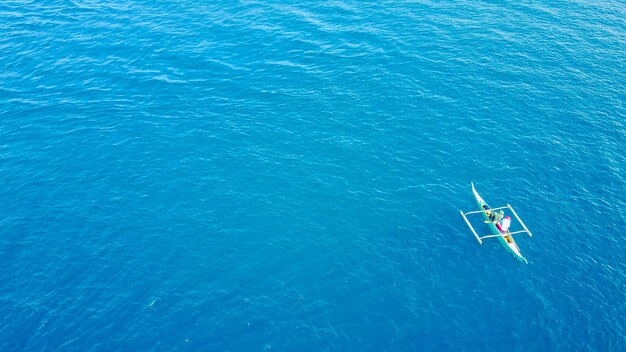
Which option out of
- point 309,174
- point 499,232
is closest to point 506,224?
point 499,232

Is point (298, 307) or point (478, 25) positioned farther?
point (478, 25)

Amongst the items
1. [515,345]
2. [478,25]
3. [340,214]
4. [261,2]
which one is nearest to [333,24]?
[261,2]

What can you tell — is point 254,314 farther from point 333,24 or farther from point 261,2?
point 261,2

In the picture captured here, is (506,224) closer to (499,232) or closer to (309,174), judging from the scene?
(499,232)

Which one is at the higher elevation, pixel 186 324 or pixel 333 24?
pixel 333 24

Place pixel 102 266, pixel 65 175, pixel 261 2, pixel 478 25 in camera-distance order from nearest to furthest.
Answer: pixel 102 266 → pixel 65 175 → pixel 478 25 → pixel 261 2

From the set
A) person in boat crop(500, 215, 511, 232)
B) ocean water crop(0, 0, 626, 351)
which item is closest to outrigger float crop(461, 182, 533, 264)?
person in boat crop(500, 215, 511, 232)

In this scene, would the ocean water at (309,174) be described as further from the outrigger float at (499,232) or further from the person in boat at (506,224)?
the person in boat at (506,224)

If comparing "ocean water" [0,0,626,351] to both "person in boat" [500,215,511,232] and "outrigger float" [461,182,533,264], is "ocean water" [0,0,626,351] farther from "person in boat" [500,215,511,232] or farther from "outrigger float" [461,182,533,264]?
"person in boat" [500,215,511,232]
